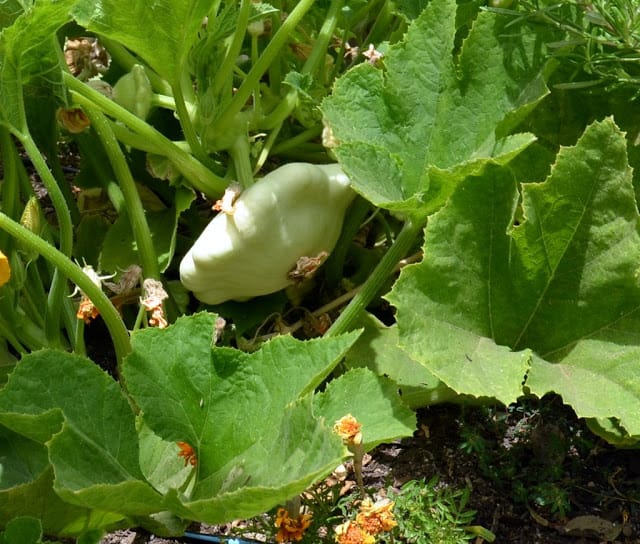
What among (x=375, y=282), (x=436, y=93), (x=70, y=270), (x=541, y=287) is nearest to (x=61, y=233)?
(x=70, y=270)

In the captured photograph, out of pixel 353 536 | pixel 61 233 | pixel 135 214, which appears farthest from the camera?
pixel 135 214

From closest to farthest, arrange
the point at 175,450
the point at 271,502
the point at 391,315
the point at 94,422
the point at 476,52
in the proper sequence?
the point at 271,502, the point at 94,422, the point at 175,450, the point at 476,52, the point at 391,315

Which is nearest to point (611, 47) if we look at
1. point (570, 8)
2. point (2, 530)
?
point (570, 8)

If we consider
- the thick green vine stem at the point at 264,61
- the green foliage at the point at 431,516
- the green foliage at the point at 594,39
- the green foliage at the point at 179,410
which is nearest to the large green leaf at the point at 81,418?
the green foliage at the point at 179,410

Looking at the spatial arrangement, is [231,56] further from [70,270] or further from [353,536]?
A: [353,536]

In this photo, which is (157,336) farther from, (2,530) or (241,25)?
(241,25)

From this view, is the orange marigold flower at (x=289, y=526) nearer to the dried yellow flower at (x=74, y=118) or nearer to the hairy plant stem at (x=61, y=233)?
the hairy plant stem at (x=61, y=233)
